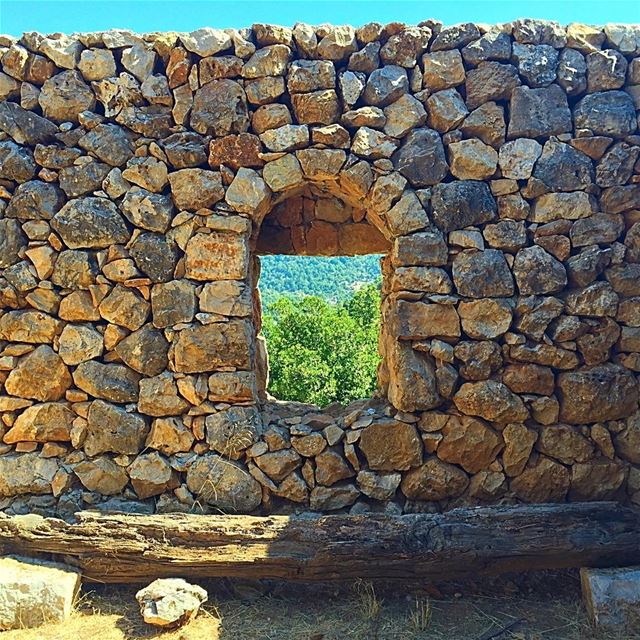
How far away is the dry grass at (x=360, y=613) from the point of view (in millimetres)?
3650

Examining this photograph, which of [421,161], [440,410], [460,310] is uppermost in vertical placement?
[421,161]

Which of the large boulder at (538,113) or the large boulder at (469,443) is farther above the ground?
the large boulder at (538,113)

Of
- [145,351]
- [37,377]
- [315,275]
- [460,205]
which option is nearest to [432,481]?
[460,205]

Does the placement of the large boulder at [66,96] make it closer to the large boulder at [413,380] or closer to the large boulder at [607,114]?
the large boulder at [413,380]

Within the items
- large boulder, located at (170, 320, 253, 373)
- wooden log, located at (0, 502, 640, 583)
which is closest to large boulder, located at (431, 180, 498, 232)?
large boulder, located at (170, 320, 253, 373)

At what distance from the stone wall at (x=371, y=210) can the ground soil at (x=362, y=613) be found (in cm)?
58

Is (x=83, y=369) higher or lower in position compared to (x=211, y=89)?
lower

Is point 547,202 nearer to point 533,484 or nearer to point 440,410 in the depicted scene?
point 440,410

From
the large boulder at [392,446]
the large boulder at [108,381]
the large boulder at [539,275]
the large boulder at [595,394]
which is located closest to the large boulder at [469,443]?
the large boulder at [392,446]

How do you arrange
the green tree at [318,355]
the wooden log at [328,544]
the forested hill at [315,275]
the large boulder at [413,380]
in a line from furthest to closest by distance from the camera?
the forested hill at [315,275] < the green tree at [318,355] < the large boulder at [413,380] < the wooden log at [328,544]

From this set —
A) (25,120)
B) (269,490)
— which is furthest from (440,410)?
(25,120)

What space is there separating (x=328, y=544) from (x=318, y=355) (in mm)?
7546

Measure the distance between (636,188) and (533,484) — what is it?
2338 millimetres

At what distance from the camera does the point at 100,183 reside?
453cm
